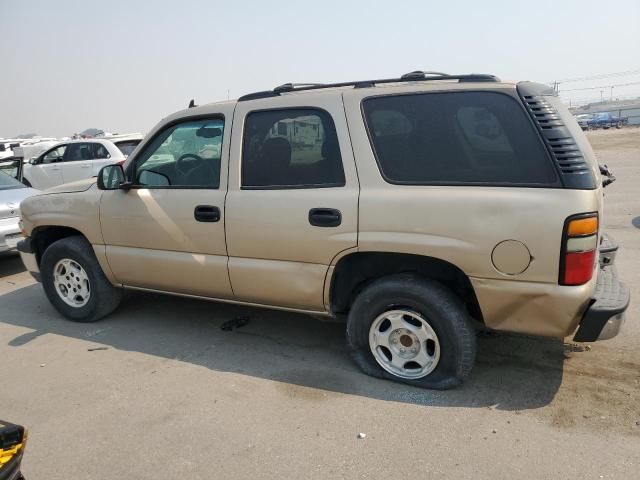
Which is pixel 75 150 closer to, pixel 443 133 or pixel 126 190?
pixel 126 190

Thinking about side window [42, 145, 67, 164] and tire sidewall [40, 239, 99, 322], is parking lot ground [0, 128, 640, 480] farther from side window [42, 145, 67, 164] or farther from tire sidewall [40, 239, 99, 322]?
side window [42, 145, 67, 164]

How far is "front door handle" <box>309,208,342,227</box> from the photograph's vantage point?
323 centimetres

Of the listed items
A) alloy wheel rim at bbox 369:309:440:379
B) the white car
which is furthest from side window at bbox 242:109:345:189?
the white car

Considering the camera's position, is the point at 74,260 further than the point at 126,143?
No

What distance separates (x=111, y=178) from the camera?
4168 mm

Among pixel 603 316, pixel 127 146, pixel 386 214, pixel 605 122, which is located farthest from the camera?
pixel 605 122

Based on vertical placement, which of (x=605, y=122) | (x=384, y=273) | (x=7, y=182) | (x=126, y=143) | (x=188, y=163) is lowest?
(x=605, y=122)

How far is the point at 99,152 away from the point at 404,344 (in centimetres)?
1156

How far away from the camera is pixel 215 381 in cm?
352

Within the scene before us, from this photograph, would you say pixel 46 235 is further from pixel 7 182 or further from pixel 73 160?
pixel 73 160

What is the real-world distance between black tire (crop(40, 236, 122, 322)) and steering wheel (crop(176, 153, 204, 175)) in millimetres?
1248

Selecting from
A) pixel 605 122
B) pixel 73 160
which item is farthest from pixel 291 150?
pixel 605 122

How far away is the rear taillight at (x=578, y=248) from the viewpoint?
266cm

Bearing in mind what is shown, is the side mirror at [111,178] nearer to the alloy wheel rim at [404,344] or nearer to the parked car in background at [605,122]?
the alloy wheel rim at [404,344]
